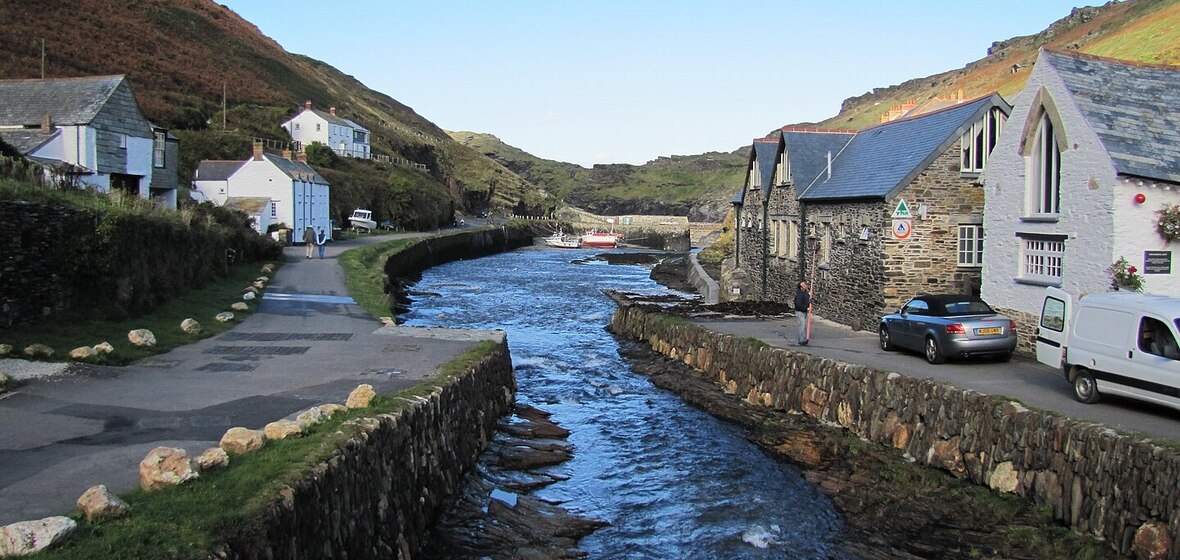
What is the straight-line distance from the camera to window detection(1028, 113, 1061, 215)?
18.4 metres

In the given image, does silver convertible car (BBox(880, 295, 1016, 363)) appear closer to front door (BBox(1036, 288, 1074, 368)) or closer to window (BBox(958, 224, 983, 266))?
front door (BBox(1036, 288, 1074, 368))

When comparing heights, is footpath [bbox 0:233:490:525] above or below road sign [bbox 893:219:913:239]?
below

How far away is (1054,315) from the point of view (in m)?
15.1

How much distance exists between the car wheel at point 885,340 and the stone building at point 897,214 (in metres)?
3.24

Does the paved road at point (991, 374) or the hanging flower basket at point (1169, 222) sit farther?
the hanging flower basket at point (1169, 222)

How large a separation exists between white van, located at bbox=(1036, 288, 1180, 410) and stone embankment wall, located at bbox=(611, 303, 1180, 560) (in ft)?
4.26

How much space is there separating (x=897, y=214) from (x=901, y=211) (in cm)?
12

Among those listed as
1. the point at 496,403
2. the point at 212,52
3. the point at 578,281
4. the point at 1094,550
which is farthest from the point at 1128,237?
the point at 212,52

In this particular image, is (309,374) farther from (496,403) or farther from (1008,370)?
(1008,370)

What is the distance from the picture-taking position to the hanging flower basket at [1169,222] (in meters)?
15.8

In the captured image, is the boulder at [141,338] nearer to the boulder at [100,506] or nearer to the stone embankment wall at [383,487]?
the stone embankment wall at [383,487]

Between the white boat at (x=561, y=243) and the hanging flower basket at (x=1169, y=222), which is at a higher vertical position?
the hanging flower basket at (x=1169, y=222)

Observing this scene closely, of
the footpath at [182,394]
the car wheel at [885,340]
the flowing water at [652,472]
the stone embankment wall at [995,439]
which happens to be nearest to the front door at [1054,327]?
the stone embankment wall at [995,439]

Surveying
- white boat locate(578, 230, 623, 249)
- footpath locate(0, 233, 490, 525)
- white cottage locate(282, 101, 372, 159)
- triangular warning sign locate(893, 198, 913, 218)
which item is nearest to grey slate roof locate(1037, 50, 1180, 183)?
triangular warning sign locate(893, 198, 913, 218)
